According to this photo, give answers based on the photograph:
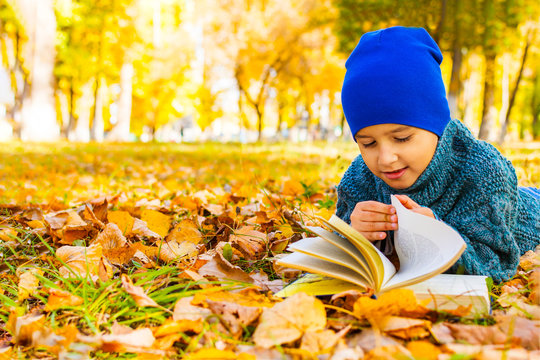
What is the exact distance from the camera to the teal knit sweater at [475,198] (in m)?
1.61

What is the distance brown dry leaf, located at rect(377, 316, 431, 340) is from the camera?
1135mm

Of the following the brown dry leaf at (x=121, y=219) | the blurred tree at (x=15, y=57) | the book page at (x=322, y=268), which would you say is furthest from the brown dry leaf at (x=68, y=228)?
the blurred tree at (x=15, y=57)

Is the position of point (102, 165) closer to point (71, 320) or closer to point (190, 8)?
point (71, 320)

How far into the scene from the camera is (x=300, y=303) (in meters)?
1.19

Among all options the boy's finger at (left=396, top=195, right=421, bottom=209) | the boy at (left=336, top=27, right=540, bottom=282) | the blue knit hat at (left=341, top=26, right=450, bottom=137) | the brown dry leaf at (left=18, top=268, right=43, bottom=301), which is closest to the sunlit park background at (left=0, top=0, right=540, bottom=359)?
the brown dry leaf at (left=18, top=268, right=43, bottom=301)

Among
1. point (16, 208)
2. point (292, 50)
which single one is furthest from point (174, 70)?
point (16, 208)

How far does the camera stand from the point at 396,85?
1628 mm

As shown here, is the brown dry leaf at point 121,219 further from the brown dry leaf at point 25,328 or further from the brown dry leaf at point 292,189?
the brown dry leaf at point 292,189

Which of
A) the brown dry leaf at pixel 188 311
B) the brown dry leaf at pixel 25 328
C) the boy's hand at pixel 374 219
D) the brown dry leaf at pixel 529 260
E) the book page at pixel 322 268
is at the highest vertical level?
the boy's hand at pixel 374 219

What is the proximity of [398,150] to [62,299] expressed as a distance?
3.99 ft

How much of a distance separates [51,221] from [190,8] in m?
22.2

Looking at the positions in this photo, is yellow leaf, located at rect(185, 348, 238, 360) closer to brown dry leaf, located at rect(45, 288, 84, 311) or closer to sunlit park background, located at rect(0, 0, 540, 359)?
sunlit park background, located at rect(0, 0, 540, 359)

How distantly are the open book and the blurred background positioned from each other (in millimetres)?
10292

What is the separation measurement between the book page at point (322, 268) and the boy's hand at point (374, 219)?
0.75 feet
